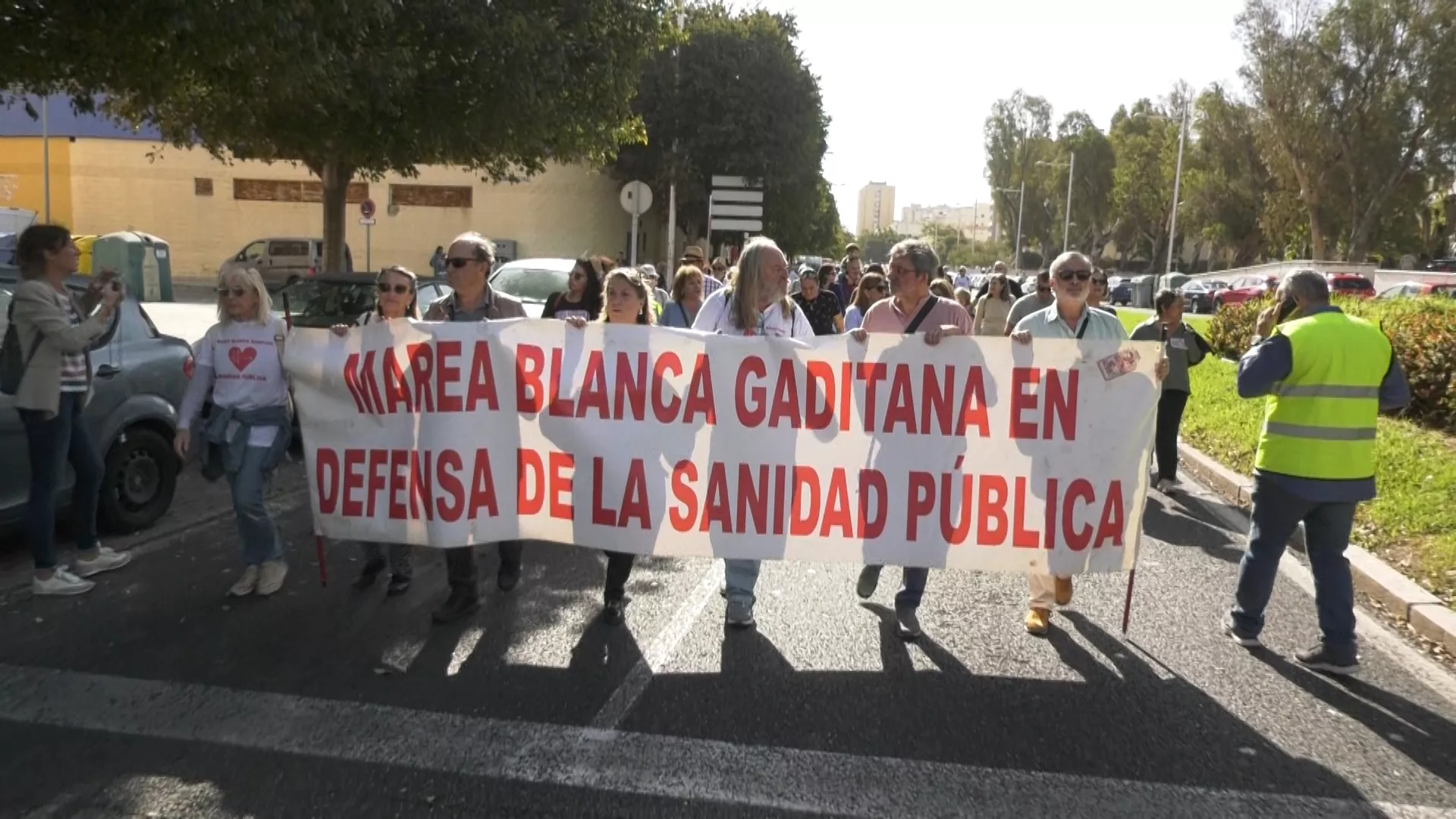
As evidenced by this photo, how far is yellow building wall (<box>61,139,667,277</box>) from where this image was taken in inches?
1442

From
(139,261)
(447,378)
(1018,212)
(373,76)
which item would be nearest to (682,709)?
(447,378)

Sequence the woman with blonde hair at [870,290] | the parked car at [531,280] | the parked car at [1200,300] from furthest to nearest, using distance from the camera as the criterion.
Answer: the parked car at [1200,300]
the parked car at [531,280]
the woman with blonde hair at [870,290]

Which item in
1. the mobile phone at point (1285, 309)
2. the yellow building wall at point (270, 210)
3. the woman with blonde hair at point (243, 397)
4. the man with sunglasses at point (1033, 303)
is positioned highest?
the yellow building wall at point (270, 210)

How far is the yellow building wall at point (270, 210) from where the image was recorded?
120 feet

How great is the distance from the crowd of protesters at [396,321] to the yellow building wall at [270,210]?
3145cm

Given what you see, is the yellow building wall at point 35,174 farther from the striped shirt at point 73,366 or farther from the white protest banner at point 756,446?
the white protest banner at point 756,446

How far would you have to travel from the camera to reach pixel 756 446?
5.05 m

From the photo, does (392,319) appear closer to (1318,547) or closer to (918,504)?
(918,504)

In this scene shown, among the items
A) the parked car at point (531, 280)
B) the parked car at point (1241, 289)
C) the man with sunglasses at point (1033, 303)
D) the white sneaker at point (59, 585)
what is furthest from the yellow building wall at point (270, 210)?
the white sneaker at point (59, 585)

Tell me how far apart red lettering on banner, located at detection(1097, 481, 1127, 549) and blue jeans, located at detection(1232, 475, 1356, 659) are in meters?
0.67

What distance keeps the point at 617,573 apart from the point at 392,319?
5.44 ft

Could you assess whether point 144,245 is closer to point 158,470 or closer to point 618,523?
point 158,470

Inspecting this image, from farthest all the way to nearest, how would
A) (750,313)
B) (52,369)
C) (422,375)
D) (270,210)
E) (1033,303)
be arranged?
(270,210)
(1033,303)
(52,369)
(422,375)
(750,313)

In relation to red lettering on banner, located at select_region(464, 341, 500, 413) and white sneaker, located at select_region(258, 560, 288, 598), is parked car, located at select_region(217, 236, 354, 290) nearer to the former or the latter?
white sneaker, located at select_region(258, 560, 288, 598)
